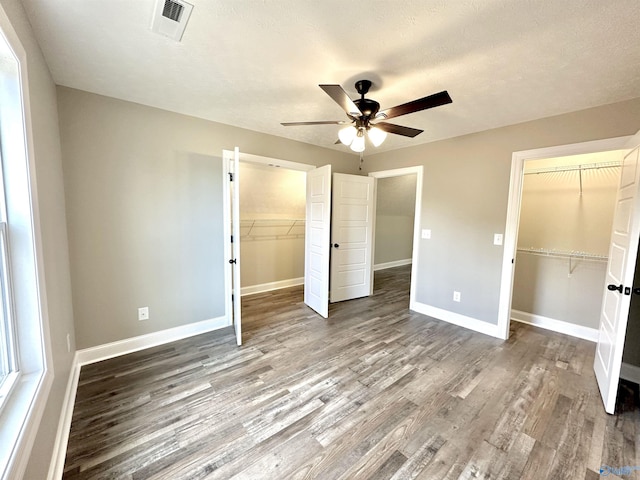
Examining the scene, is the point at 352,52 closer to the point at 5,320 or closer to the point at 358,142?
the point at 358,142

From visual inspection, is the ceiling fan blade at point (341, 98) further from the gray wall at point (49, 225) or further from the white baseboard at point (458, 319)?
the white baseboard at point (458, 319)

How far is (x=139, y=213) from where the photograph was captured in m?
2.60

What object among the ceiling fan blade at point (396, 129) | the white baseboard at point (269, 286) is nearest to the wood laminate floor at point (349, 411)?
the white baseboard at point (269, 286)

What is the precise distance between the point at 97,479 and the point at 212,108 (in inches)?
113

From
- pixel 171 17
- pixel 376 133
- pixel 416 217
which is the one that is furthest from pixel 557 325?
pixel 171 17

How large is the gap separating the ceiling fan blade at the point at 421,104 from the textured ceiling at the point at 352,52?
300 millimetres

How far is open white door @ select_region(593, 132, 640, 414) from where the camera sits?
1.81 meters

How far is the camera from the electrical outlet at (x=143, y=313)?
2.68m

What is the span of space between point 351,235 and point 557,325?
2.91m

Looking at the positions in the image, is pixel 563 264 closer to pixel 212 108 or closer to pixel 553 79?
pixel 553 79

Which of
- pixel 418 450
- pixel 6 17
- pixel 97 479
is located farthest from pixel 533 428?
pixel 6 17

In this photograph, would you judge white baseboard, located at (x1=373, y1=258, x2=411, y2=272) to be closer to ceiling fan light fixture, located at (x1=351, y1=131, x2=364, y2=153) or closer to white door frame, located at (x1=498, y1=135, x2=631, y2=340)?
white door frame, located at (x1=498, y1=135, x2=631, y2=340)

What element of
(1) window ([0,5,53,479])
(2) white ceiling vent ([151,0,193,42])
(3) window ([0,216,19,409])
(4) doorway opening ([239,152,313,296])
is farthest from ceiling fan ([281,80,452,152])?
(4) doorway opening ([239,152,313,296])

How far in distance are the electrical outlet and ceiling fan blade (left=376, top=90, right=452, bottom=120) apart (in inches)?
114
